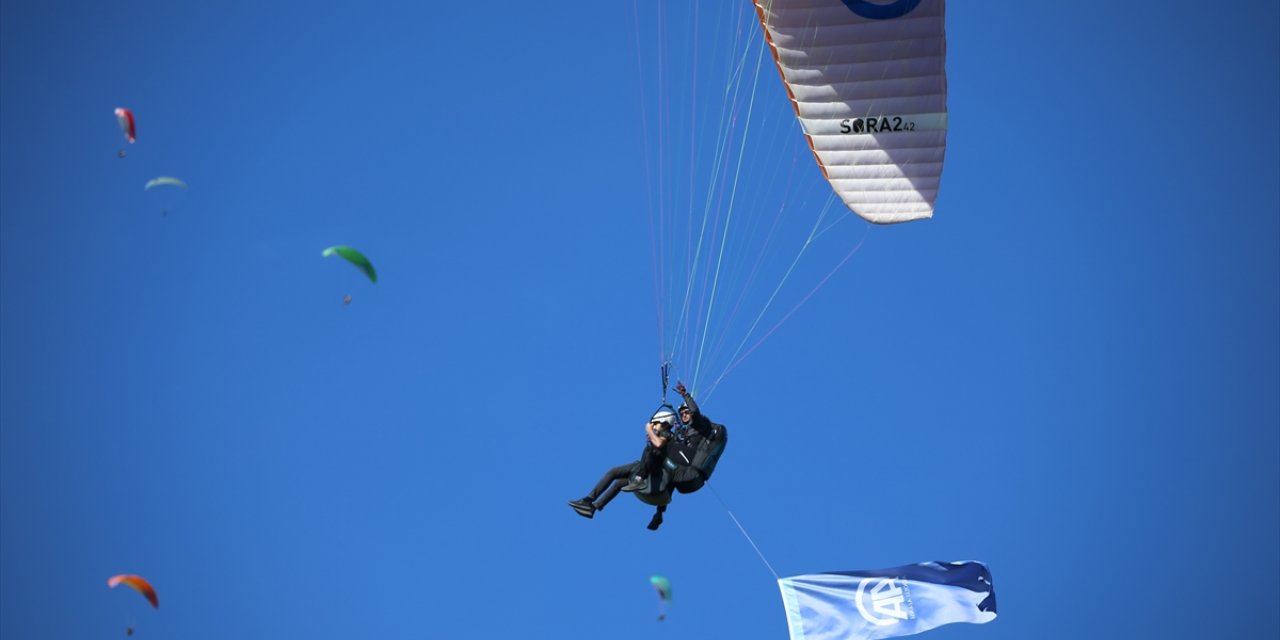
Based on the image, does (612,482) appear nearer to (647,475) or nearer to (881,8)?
(647,475)

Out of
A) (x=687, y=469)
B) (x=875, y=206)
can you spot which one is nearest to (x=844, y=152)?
(x=875, y=206)

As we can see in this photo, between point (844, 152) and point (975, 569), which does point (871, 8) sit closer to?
point (844, 152)

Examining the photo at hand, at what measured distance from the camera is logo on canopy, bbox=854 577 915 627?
15266 mm

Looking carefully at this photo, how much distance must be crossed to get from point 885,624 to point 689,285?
3736 millimetres

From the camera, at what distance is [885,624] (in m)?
15.3

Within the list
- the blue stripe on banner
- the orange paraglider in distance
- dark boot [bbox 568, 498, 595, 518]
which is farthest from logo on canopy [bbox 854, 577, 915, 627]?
the orange paraglider in distance

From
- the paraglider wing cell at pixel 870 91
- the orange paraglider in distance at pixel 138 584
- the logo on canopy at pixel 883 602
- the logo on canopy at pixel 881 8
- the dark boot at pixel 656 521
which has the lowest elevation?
the logo on canopy at pixel 883 602

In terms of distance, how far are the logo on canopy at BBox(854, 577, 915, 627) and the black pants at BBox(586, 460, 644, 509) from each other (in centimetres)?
280

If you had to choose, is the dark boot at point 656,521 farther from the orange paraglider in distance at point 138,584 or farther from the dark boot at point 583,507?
the orange paraglider in distance at point 138,584

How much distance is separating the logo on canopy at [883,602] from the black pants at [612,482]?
9.18 ft

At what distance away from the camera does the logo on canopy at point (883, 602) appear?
1527 cm

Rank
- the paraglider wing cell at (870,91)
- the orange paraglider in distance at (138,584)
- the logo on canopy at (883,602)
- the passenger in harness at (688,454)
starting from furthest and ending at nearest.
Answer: the orange paraglider in distance at (138,584)
the logo on canopy at (883,602)
the paraglider wing cell at (870,91)
the passenger in harness at (688,454)

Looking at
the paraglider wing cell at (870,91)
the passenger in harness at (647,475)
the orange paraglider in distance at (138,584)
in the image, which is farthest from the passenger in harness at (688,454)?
the orange paraglider in distance at (138,584)

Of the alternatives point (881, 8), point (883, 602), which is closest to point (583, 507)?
point (883, 602)
